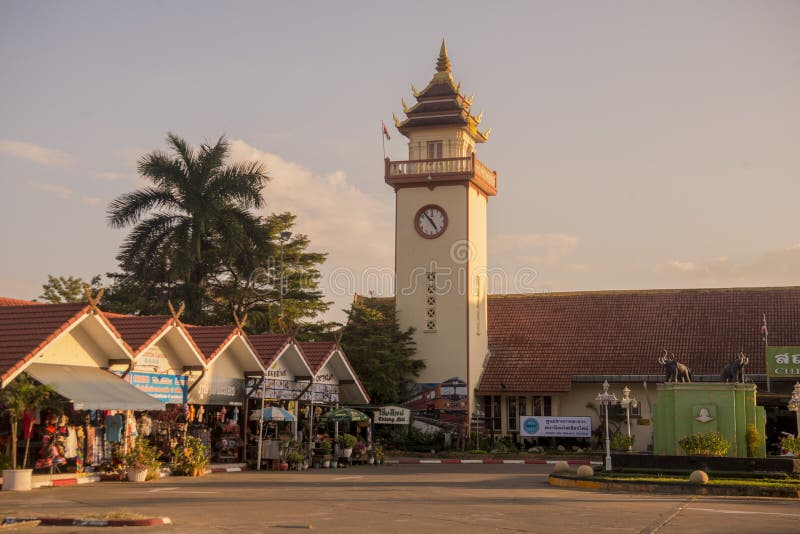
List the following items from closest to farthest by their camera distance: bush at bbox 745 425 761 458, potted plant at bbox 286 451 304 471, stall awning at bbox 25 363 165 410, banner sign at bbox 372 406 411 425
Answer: stall awning at bbox 25 363 165 410 < bush at bbox 745 425 761 458 < potted plant at bbox 286 451 304 471 < banner sign at bbox 372 406 411 425

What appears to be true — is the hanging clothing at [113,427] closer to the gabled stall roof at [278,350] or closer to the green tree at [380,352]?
the gabled stall roof at [278,350]

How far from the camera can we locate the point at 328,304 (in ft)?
146

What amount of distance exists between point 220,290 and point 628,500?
2474 centimetres

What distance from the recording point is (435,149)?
153 ft

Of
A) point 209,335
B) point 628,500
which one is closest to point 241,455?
point 209,335

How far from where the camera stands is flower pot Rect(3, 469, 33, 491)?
21594mm

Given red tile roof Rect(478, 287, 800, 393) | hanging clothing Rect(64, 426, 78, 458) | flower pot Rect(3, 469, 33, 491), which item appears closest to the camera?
flower pot Rect(3, 469, 33, 491)

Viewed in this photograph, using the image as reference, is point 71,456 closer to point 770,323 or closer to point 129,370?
point 129,370

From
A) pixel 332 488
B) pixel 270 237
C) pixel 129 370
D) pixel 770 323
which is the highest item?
pixel 270 237

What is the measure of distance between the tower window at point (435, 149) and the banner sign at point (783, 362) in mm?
16914

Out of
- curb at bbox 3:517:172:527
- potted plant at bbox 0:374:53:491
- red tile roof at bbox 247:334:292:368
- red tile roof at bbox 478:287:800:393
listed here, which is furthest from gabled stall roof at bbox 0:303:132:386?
red tile roof at bbox 478:287:800:393

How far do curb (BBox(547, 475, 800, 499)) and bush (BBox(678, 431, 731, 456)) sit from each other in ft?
12.1

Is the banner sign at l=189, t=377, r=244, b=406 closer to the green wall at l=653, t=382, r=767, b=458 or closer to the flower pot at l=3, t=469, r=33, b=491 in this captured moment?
the flower pot at l=3, t=469, r=33, b=491

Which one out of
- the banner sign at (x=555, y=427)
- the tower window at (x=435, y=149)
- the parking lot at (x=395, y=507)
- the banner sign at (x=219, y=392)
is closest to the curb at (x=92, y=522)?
the parking lot at (x=395, y=507)
